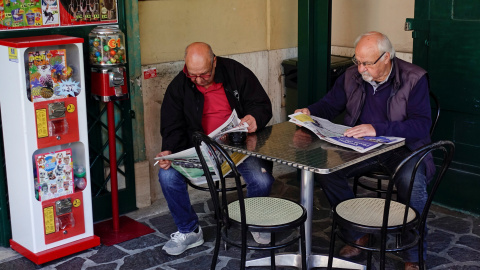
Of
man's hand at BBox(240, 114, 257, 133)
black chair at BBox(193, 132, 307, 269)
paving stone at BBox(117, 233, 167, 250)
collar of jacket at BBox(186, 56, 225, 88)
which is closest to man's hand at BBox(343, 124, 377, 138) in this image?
black chair at BBox(193, 132, 307, 269)

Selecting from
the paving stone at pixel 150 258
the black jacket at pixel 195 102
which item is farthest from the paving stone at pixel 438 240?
the paving stone at pixel 150 258

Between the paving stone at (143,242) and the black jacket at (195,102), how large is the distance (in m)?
0.65

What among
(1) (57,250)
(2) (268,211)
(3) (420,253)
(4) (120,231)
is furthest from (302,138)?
(1) (57,250)

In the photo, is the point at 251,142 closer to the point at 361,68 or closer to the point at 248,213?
the point at 248,213

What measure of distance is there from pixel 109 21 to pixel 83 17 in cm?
22

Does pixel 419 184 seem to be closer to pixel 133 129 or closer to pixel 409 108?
pixel 409 108

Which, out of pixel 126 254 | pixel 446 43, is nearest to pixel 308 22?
pixel 446 43

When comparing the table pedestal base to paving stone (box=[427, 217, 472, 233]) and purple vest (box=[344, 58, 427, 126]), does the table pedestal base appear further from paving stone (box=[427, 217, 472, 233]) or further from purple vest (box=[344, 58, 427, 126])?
paving stone (box=[427, 217, 472, 233])

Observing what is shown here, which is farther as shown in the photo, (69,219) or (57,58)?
(69,219)

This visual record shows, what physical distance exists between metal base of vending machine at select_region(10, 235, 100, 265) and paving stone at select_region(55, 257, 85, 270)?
0.07m

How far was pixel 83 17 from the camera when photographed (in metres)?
4.39

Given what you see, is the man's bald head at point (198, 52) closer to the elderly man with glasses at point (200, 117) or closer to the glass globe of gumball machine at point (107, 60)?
the elderly man with glasses at point (200, 117)

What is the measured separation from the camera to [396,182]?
12.7 ft

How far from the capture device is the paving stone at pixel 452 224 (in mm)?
4547
